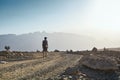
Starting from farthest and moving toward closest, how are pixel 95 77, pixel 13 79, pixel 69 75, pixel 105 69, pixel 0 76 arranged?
pixel 105 69 < pixel 95 77 < pixel 69 75 < pixel 0 76 < pixel 13 79

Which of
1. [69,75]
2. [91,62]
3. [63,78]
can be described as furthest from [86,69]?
[63,78]

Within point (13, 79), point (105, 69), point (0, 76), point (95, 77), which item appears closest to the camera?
point (13, 79)

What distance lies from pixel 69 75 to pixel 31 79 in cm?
412

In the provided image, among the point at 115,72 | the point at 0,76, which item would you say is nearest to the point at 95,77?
the point at 115,72

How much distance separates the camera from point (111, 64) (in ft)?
83.0

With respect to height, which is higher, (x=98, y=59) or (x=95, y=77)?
(x=98, y=59)

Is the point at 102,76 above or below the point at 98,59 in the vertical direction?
below

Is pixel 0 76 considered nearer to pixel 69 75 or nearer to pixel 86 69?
pixel 69 75

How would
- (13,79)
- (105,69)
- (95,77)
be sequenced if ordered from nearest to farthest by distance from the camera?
(13,79), (95,77), (105,69)

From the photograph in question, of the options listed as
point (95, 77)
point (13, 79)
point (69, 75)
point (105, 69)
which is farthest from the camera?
point (105, 69)

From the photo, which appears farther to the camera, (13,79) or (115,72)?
(115,72)

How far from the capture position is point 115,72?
2483cm

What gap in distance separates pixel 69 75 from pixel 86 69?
16.0ft

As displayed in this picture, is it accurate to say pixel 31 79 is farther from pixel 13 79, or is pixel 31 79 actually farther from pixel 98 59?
pixel 98 59
